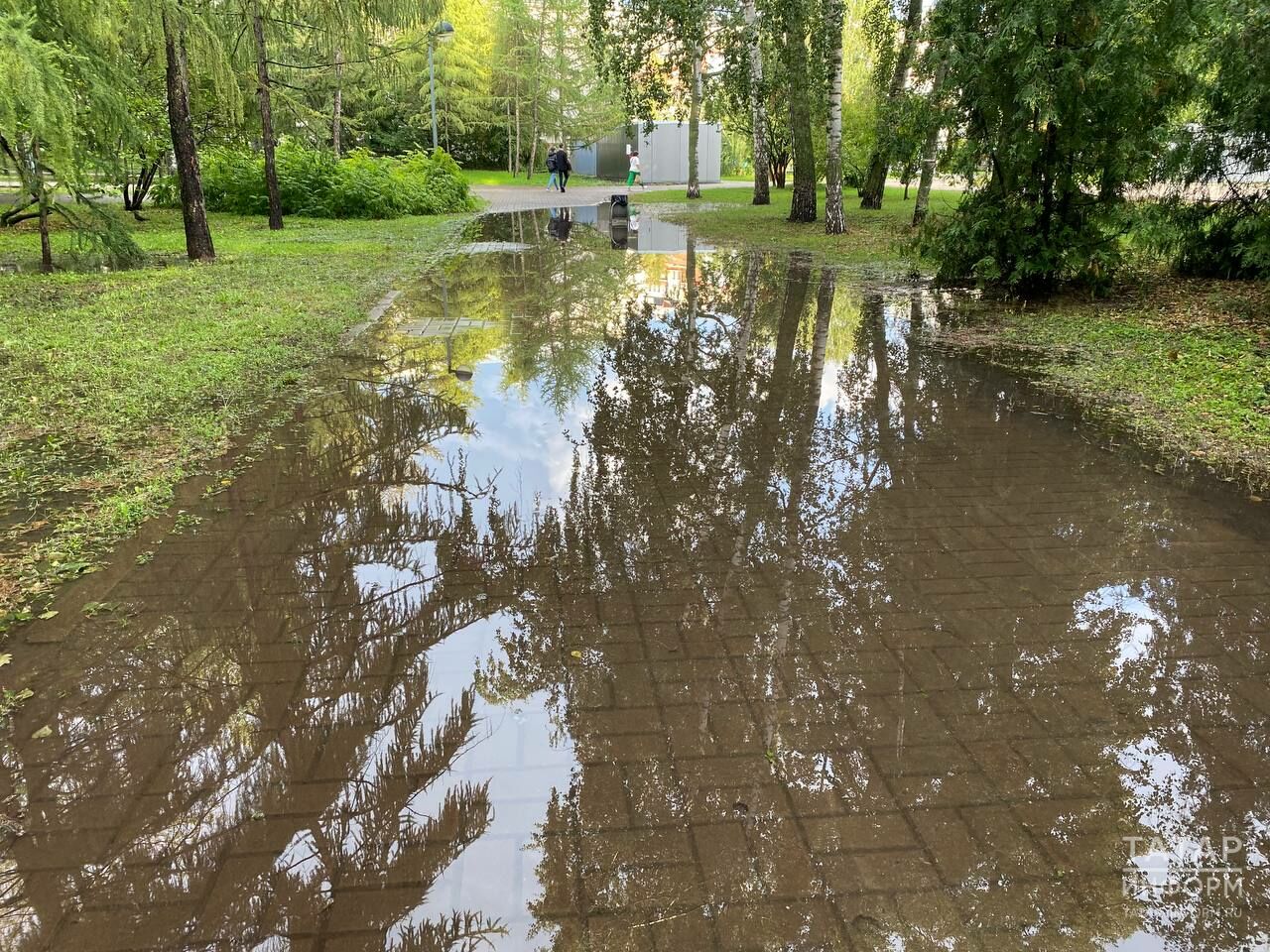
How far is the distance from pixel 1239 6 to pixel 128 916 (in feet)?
37.1

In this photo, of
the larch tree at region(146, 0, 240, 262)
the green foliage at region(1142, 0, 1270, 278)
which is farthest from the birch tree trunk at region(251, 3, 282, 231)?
the green foliage at region(1142, 0, 1270, 278)

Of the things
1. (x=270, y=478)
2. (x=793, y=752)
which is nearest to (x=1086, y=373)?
(x=793, y=752)

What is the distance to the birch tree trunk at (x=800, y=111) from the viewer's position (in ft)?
55.7

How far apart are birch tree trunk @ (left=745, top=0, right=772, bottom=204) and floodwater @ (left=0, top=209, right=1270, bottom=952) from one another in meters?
14.6

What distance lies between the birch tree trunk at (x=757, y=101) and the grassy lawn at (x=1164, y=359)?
31.7ft

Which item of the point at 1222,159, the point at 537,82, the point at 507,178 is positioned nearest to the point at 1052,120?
the point at 1222,159

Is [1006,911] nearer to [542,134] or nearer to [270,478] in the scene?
[270,478]

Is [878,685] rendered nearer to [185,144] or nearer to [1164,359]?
[1164,359]

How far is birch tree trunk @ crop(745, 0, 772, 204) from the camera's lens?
18536mm

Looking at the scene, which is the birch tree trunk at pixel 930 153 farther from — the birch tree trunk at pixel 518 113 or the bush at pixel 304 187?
the birch tree trunk at pixel 518 113

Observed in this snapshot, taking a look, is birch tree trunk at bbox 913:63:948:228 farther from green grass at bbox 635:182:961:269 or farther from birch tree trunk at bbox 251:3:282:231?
birch tree trunk at bbox 251:3:282:231

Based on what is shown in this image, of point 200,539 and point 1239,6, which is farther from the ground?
point 1239,6

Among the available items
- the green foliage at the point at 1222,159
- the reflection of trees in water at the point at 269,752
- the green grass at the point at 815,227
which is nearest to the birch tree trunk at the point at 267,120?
the green grass at the point at 815,227

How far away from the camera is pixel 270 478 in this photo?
223 inches
